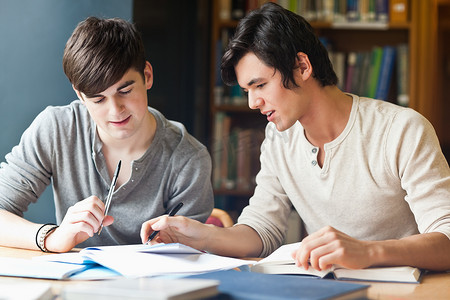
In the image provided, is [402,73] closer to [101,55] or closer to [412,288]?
[101,55]

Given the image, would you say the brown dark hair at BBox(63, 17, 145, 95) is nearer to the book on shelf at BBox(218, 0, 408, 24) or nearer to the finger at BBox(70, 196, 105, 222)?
the finger at BBox(70, 196, 105, 222)

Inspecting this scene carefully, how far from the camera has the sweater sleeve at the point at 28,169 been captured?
1589 millimetres

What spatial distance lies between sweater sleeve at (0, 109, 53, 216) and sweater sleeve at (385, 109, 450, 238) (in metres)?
0.94

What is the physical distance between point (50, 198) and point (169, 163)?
2.41 feet

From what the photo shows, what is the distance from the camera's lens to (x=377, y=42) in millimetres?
3371

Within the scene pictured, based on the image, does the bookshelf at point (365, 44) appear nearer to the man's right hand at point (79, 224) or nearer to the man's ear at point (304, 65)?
the man's ear at point (304, 65)

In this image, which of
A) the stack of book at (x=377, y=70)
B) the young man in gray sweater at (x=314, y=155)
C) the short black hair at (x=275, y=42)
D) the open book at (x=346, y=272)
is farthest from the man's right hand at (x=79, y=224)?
the stack of book at (x=377, y=70)

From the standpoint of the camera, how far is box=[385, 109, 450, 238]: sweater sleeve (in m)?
1.30

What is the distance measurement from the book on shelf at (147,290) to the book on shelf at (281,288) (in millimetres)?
46

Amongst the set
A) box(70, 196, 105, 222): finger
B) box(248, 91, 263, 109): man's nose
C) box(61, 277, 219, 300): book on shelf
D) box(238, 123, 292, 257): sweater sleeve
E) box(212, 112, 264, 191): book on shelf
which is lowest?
box(212, 112, 264, 191): book on shelf

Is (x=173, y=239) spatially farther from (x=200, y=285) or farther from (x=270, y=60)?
(x=200, y=285)

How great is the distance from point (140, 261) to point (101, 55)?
60 centimetres

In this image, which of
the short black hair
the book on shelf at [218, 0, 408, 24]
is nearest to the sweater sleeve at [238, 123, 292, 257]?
the short black hair

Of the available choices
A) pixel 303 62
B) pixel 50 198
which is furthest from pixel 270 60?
pixel 50 198
